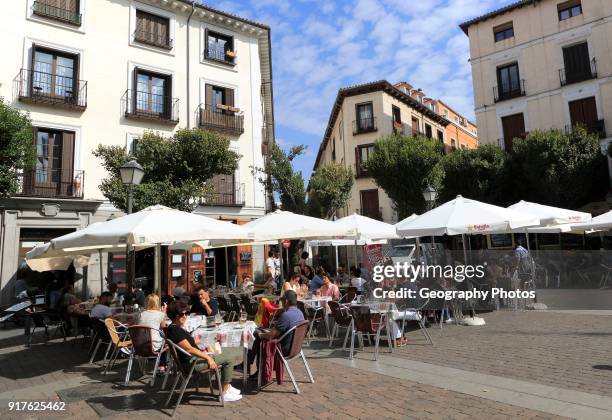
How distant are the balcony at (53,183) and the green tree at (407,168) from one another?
15555 mm

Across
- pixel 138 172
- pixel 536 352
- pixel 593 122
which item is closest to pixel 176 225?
pixel 138 172

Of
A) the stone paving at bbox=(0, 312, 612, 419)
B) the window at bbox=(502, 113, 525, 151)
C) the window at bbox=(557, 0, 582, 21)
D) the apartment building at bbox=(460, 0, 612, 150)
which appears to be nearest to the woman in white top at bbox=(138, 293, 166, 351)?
the stone paving at bbox=(0, 312, 612, 419)

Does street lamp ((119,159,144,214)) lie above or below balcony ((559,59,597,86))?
below

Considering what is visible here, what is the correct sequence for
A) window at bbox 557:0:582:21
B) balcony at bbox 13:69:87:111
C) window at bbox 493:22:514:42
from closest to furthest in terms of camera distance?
balcony at bbox 13:69:87:111, window at bbox 557:0:582:21, window at bbox 493:22:514:42

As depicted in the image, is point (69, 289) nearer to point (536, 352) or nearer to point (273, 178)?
point (536, 352)

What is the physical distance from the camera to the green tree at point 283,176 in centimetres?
2158

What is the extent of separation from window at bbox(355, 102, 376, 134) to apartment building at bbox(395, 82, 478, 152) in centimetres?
672

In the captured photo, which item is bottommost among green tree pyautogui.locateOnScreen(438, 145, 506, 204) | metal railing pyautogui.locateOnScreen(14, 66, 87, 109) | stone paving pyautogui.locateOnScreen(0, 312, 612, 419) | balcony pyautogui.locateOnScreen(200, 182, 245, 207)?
stone paving pyautogui.locateOnScreen(0, 312, 612, 419)

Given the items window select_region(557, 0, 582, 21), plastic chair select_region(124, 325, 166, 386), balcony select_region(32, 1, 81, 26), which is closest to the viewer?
plastic chair select_region(124, 325, 166, 386)

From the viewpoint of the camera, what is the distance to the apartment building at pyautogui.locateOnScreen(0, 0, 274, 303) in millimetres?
16172

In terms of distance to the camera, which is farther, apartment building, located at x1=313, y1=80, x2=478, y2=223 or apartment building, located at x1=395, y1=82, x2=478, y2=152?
apartment building, located at x1=395, y1=82, x2=478, y2=152

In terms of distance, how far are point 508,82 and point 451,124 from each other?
17001mm

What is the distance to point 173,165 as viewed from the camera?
1466 centimetres

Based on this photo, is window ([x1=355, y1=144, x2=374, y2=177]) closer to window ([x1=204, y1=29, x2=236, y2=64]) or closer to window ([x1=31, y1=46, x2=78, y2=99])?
window ([x1=204, y1=29, x2=236, y2=64])
